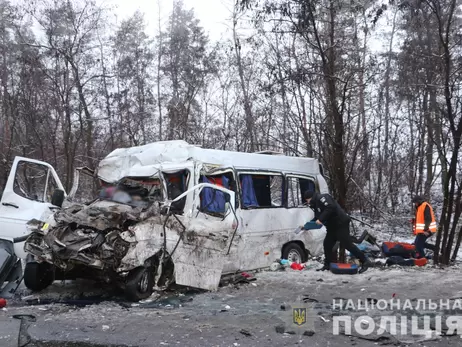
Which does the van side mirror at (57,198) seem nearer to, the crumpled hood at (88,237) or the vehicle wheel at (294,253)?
the crumpled hood at (88,237)

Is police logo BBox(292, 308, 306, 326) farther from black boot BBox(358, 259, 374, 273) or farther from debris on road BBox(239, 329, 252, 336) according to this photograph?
black boot BBox(358, 259, 374, 273)

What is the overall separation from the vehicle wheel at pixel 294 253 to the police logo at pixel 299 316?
317 centimetres

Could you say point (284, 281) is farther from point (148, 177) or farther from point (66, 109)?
point (66, 109)

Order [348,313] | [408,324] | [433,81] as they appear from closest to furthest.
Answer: [408,324]
[348,313]
[433,81]

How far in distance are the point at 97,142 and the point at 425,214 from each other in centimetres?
1614

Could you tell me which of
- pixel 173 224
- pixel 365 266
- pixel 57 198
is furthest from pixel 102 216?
pixel 365 266

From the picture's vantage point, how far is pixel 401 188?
19625mm

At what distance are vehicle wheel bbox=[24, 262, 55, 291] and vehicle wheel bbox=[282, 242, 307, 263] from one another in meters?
4.04

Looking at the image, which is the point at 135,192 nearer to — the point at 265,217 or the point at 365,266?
the point at 265,217

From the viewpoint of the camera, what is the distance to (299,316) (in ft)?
16.0

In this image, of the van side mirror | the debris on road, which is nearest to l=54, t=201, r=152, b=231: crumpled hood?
the van side mirror

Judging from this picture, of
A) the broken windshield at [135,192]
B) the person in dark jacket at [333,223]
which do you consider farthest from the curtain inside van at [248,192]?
the broken windshield at [135,192]

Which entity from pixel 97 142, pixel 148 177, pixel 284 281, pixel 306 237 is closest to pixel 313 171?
pixel 306 237

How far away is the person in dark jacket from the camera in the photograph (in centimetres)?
785
